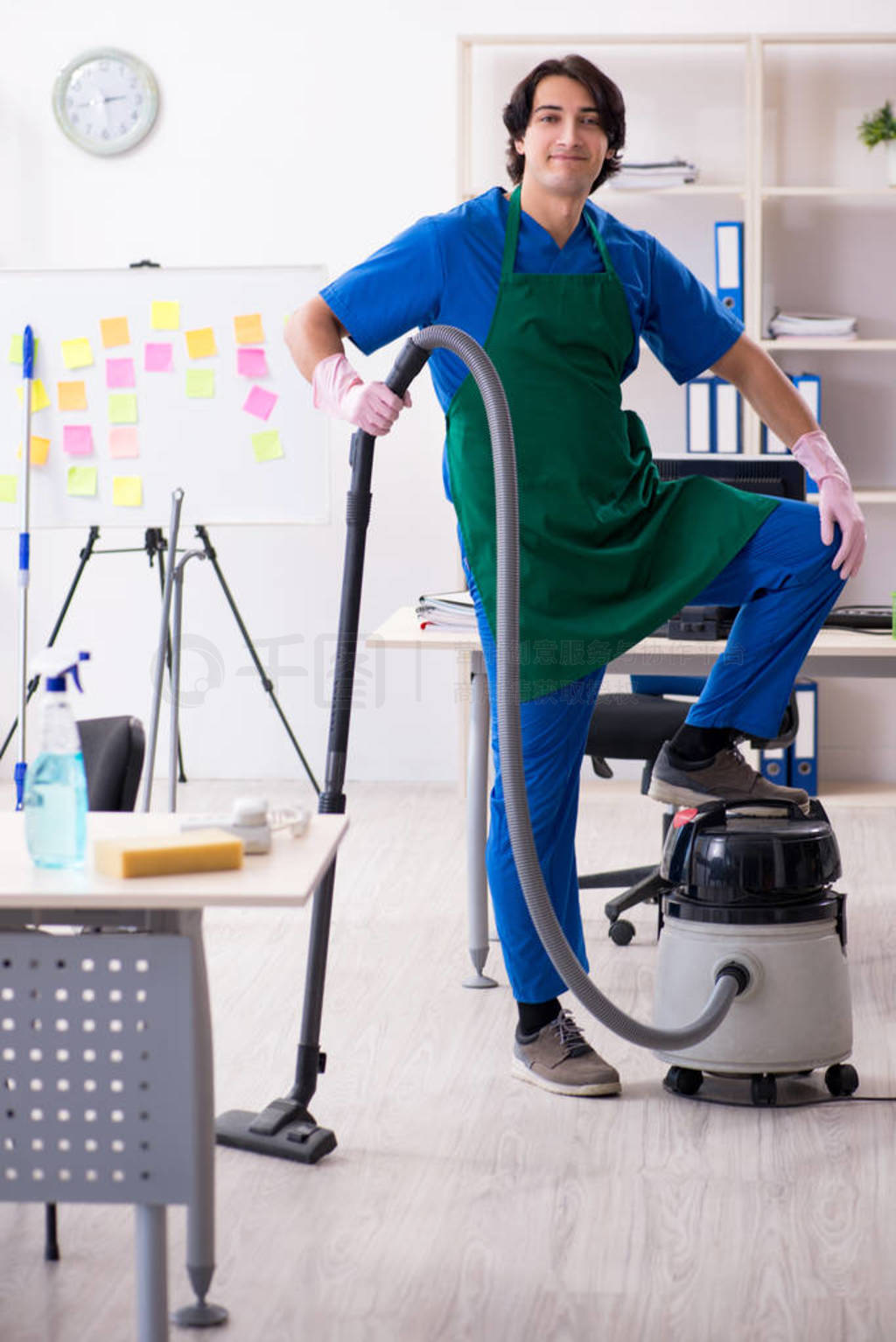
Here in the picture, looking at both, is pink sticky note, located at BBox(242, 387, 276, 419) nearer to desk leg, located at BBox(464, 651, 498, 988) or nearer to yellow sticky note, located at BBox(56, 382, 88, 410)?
yellow sticky note, located at BBox(56, 382, 88, 410)

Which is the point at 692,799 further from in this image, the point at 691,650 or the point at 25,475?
the point at 25,475

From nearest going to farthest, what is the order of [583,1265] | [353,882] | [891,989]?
[583,1265] < [891,989] < [353,882]

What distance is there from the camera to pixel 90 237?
508 centimetres

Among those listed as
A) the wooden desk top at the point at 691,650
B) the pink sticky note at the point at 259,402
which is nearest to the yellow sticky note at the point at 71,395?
the pink sticky note at the point at 259,402

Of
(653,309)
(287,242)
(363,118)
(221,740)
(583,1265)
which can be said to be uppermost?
(363,118)

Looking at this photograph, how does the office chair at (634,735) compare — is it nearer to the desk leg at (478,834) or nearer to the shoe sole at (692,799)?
the desk leg at (478,834)

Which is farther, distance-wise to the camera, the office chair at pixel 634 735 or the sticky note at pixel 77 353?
the sticky note at pixel 77 353

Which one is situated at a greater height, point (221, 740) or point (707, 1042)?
point (221, 740)

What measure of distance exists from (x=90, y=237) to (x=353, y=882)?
2.40 m

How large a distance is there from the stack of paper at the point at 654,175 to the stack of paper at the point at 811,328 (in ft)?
1.64

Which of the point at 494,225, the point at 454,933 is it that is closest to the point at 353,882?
the point at 454,933

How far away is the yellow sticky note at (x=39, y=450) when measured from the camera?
13.7 feet

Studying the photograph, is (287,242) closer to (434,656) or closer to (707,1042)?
(434,656)

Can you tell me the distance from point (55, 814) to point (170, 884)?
0.55ft
